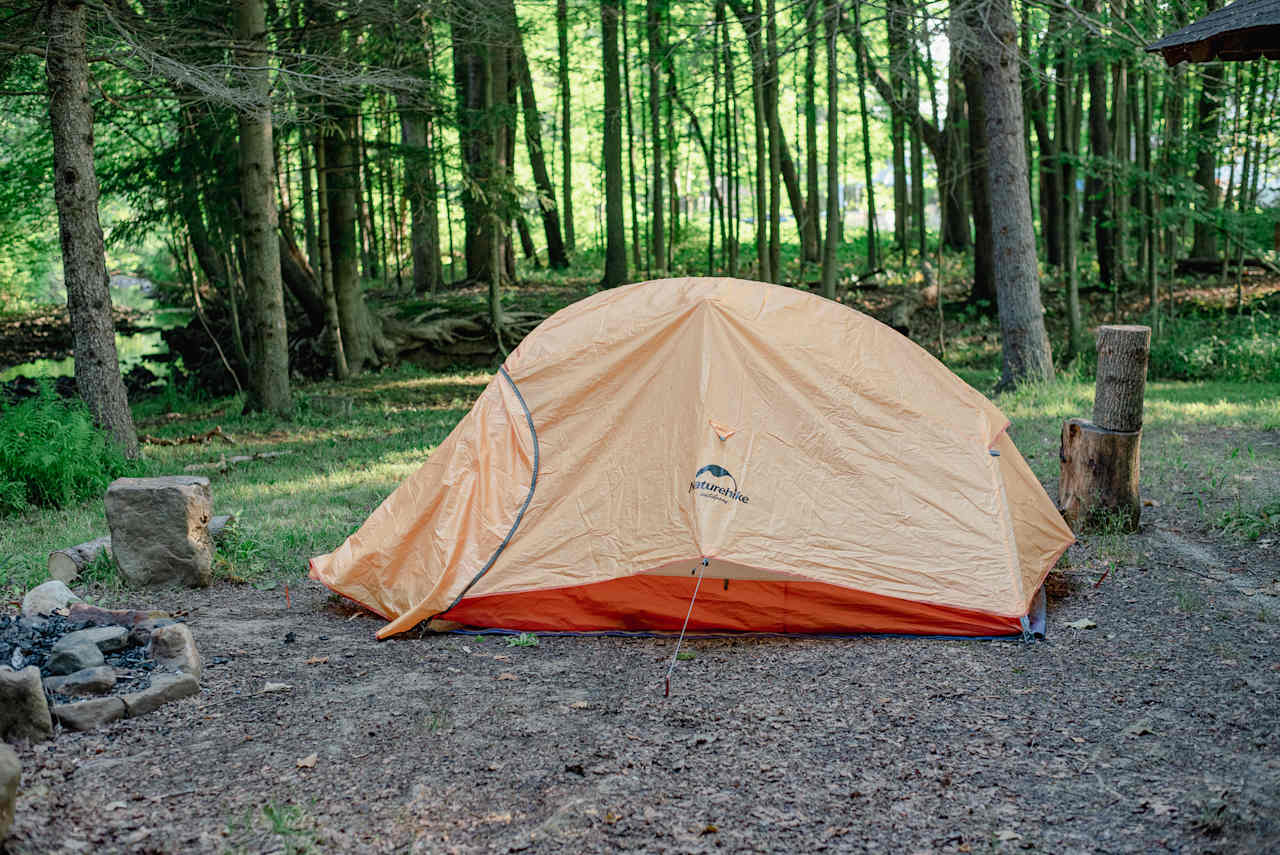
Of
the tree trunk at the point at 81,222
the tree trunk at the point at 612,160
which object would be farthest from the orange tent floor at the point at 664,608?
the tree trunk at the point at 612,160

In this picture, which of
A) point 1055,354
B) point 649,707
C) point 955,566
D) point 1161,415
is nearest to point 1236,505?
point 955,566

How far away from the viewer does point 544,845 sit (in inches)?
120

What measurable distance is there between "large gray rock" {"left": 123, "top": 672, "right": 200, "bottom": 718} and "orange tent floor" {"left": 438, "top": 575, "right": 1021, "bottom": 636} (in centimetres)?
131

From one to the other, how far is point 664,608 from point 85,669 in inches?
103

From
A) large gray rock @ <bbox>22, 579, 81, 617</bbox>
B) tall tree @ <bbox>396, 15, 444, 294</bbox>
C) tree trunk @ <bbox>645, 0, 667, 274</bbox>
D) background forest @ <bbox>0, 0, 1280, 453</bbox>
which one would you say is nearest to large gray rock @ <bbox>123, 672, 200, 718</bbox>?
large gray rock @ <bbox>22, 579, 81, 617</bbox>

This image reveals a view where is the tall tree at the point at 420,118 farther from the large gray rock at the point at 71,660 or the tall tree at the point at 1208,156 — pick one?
the tall tree at the point at 1208,156

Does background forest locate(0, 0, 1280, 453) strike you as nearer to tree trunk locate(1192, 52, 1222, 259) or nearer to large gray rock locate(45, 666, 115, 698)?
tree trunk locate(1192, 52, 1222, 259)

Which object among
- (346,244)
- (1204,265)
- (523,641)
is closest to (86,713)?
(523,641)

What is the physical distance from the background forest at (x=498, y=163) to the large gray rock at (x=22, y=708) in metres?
5.92

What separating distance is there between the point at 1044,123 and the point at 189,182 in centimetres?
1533

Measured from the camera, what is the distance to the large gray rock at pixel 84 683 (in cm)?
397

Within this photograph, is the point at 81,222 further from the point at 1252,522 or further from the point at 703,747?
the point at 1252,522

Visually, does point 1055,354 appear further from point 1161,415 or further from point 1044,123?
point 1044,123

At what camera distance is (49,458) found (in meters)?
7.96
